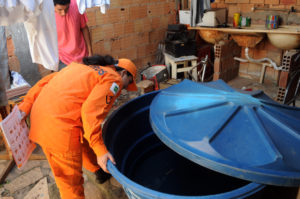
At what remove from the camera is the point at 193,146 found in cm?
160

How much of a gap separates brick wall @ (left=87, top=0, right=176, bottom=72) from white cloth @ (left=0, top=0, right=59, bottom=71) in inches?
89.3

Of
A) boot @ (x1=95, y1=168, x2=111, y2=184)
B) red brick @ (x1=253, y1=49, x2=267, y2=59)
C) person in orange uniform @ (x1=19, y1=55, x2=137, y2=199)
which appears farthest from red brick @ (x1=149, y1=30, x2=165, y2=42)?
boot @ (x1=95, y1=168, x2=111, y2=184)

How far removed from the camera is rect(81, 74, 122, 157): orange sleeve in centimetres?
187

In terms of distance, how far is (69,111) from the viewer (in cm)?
206

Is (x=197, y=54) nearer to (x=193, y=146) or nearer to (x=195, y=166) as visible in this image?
(x=195, y=166)

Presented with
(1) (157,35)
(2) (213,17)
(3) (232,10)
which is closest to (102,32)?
(1) (157,35)

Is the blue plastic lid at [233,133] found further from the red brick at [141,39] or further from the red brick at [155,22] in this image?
the red brick at [155,22]

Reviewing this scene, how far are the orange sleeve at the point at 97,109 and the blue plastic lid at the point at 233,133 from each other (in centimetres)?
40

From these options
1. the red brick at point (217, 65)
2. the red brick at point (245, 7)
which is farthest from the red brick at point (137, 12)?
the red brick at point (245, 7)

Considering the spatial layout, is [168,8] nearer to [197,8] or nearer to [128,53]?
[128,53]

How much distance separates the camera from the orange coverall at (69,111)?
1998 millimetres

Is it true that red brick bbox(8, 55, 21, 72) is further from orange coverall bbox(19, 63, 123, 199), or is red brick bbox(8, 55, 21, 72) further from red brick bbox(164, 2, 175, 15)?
red brick bbox(164, 2, 175, 15)

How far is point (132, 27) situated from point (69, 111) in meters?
4.01

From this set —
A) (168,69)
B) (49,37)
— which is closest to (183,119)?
(49,37)
